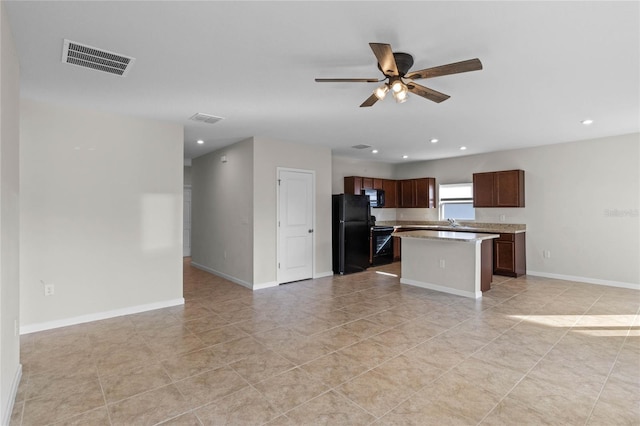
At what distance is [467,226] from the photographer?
23.3ft

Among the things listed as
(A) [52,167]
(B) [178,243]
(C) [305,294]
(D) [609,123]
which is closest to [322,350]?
(C) [305,294]

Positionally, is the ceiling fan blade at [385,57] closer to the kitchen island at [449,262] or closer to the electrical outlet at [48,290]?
the kitchen island at [449,262]

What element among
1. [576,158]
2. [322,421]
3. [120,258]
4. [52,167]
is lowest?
[322,421]

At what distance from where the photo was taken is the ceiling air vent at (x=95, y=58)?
7.82 feet

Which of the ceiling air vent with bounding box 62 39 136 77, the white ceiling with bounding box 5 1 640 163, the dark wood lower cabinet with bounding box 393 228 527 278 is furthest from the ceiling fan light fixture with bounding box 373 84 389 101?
the dark wood lower cabinet with bounding box 393 228 527 278

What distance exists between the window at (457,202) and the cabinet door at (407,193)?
630 mm

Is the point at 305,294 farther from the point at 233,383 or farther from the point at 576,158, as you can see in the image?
the point at 576,158

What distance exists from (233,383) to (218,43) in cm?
249

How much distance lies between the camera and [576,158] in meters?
5.74

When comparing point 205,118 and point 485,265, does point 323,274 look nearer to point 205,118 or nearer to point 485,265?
point 485,265

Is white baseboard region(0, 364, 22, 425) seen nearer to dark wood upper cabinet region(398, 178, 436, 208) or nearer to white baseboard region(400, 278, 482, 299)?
white baseboard region(400, 278, 482, 299)

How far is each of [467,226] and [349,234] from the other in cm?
271

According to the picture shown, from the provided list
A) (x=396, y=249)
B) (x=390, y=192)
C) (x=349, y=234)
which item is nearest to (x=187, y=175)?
(x=349, y=234)

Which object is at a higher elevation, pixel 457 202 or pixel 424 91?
pixel 424 91
